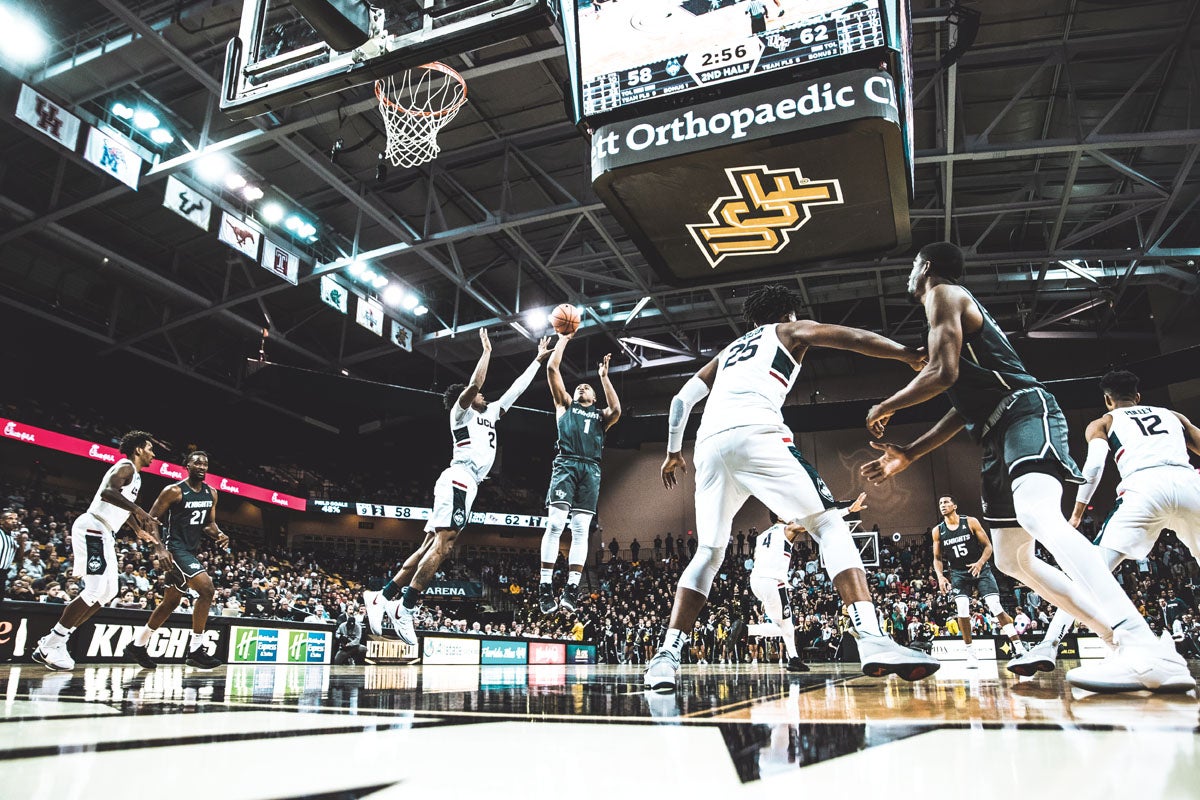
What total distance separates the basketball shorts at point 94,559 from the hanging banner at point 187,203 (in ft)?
28.6

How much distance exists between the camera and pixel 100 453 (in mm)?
19906

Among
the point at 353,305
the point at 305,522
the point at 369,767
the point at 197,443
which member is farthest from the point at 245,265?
the point at 369,767

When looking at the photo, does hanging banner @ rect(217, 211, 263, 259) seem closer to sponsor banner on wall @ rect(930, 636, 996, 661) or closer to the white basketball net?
the white basketball net

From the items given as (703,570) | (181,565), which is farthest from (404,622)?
(703,570)

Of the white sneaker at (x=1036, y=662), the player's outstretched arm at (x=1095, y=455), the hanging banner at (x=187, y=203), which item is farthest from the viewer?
the hanging banner at (x=187, y=203)

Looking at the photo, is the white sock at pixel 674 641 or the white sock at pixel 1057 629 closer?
the white sock at pixel 674 641

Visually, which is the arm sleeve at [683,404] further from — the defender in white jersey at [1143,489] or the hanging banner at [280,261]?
the hanging banner at [280,261]

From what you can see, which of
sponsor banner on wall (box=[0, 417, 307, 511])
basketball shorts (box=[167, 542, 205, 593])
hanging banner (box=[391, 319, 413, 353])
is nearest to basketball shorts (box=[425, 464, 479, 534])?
basketball shorts (box=[167, 542, 205, 593])

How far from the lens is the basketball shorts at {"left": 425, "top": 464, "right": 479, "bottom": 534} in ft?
20.5

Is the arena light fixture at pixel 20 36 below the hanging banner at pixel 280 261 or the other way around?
the other way around

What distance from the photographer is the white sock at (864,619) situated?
2.99 meters

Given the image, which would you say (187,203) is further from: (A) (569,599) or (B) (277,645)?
(A) (569,599)

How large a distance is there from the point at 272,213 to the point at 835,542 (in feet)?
50.5

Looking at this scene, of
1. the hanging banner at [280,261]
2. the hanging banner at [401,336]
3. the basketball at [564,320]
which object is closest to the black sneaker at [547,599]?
the basketball at [564,320]
